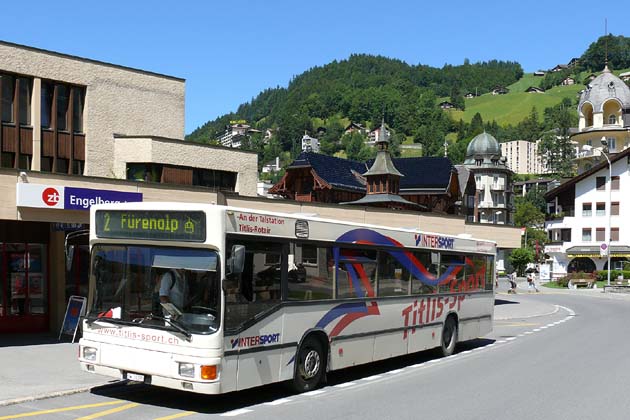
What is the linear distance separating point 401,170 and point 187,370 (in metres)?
70.9

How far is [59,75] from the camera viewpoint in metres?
22.0

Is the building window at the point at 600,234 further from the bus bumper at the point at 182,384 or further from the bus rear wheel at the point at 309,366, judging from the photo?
the bus bumper at the point at 182,384

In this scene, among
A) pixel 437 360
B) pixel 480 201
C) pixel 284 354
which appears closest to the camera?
pixel 284 354

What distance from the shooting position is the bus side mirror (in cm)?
938

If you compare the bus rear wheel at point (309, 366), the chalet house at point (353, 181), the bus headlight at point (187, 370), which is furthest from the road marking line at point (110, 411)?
the chalet house at point (353, 181)

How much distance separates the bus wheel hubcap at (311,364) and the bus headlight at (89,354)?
10.4ft

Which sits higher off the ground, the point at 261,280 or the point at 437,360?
the point at 261,280

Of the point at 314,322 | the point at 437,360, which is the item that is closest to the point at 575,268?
the point at 437,360

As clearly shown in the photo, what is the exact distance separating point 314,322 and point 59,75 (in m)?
14.2

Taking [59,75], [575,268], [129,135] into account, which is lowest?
[575,268]

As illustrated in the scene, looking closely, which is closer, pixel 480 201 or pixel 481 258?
pixel 481 258

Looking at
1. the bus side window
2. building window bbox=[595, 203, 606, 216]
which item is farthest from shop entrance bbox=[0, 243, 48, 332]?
building window bbox=[595, 203, 606, 216]

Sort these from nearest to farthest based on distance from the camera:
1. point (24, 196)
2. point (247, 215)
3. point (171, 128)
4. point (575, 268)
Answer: point (247, 215)
point (24, 196)
point (171, 128)
point (575, 268)

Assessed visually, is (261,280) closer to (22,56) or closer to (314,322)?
(314,322)
